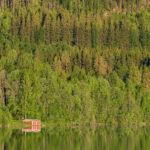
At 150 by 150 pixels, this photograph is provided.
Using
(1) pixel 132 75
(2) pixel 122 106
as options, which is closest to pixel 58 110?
(2) pixel 122 106

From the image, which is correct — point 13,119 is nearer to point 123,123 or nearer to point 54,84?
point 54,84

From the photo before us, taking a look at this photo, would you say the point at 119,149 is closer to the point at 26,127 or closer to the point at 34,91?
the point at 26,127

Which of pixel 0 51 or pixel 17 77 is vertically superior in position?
pixel 0 51

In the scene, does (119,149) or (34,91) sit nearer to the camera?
(119,149)

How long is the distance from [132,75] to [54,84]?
6480cm

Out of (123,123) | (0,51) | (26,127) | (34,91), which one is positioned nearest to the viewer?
(26,127)

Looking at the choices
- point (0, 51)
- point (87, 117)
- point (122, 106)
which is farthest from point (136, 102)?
point (0, 51)

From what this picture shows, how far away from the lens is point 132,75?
198 m

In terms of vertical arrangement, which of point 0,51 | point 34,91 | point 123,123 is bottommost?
point 123,123

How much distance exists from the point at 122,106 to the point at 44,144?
73.5m

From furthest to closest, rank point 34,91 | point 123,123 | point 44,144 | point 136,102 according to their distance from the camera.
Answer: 1. point 136,102
2. point 123,123
3. point 34,91
4. point 44,144

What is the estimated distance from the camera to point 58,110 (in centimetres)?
13375

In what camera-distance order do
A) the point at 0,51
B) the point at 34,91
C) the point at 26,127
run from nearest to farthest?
1. the point at 26,127
2. the point at 34,91
3. the point at 0,51

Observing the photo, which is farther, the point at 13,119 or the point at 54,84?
the point at 54,84
